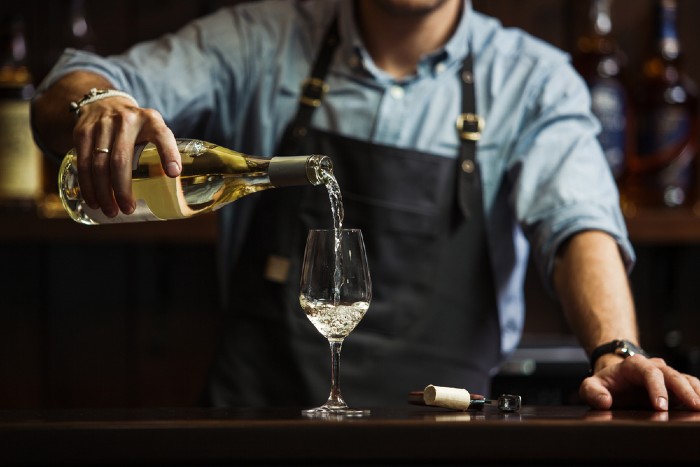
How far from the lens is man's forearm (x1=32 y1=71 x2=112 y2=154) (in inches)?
60.2

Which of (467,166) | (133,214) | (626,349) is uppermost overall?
(467,166)

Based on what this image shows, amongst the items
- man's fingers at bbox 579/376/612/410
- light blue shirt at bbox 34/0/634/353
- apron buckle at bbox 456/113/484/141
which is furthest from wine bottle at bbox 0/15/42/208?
man's fingers at bbox 579/376/612/410

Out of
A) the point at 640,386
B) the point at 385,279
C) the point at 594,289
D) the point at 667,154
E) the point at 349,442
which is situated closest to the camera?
the point at 349,442

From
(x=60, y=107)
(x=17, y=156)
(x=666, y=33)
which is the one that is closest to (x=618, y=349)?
(x=60, y=107)

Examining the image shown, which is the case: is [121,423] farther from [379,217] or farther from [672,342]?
[672,342]

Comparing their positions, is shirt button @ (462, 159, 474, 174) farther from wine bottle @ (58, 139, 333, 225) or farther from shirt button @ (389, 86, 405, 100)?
wine bottle @ (58, 139, 333, 225)

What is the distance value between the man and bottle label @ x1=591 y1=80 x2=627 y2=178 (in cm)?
40

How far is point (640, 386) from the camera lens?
122 centimetres

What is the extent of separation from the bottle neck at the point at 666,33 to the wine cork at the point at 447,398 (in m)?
1.46

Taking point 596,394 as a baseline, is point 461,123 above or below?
above

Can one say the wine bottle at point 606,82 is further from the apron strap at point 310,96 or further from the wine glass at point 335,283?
the wine glass at point 335,283

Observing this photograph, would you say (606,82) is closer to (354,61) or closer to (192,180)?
(354,61)

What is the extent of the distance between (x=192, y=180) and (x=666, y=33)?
4.73 feet

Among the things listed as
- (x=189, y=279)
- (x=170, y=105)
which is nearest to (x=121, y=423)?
(x=170, y=105)
